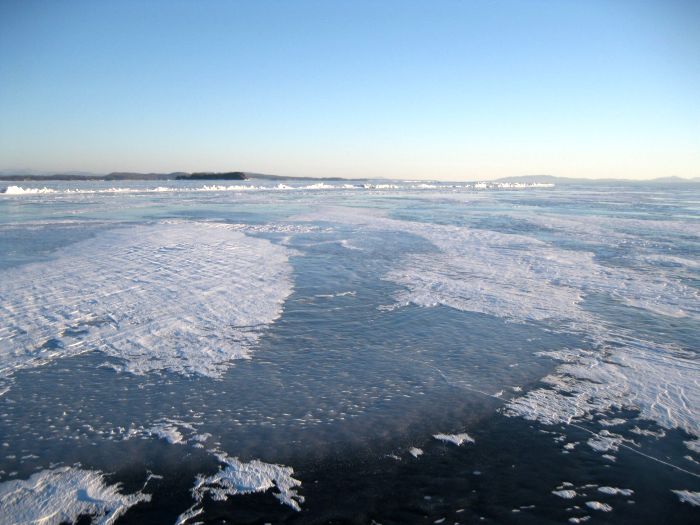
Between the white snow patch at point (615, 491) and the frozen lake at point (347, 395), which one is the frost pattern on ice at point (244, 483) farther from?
the white snow patch at point (615, 491)

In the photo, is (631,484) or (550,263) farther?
(550,263)

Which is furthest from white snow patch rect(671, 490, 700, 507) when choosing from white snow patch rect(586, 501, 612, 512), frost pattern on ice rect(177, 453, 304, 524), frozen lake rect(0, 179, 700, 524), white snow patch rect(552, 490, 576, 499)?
frost pattern on ice rect(177, 453, 304, 524)

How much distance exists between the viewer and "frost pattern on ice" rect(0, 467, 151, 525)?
8.36 ft

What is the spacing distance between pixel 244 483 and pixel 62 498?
40.2 inches

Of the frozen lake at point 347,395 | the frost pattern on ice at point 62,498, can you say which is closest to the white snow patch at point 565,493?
the frozen lake at point 347,395

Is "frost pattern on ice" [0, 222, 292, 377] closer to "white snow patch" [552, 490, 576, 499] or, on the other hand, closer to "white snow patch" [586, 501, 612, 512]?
"white snow patch" [552, 490, 576, 499]

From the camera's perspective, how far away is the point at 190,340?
5141 mm

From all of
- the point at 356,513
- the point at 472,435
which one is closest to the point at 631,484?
the point at 472,435

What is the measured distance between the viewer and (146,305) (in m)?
6.34

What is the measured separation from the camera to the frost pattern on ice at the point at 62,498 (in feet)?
8.36

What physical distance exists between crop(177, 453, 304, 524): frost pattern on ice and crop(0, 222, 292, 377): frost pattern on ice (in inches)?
58.0

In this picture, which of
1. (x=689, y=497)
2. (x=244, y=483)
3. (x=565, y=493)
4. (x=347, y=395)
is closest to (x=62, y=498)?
(x=244, y=483)

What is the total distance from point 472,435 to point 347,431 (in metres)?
0.91

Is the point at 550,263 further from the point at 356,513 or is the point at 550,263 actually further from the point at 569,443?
the point at 356,513
